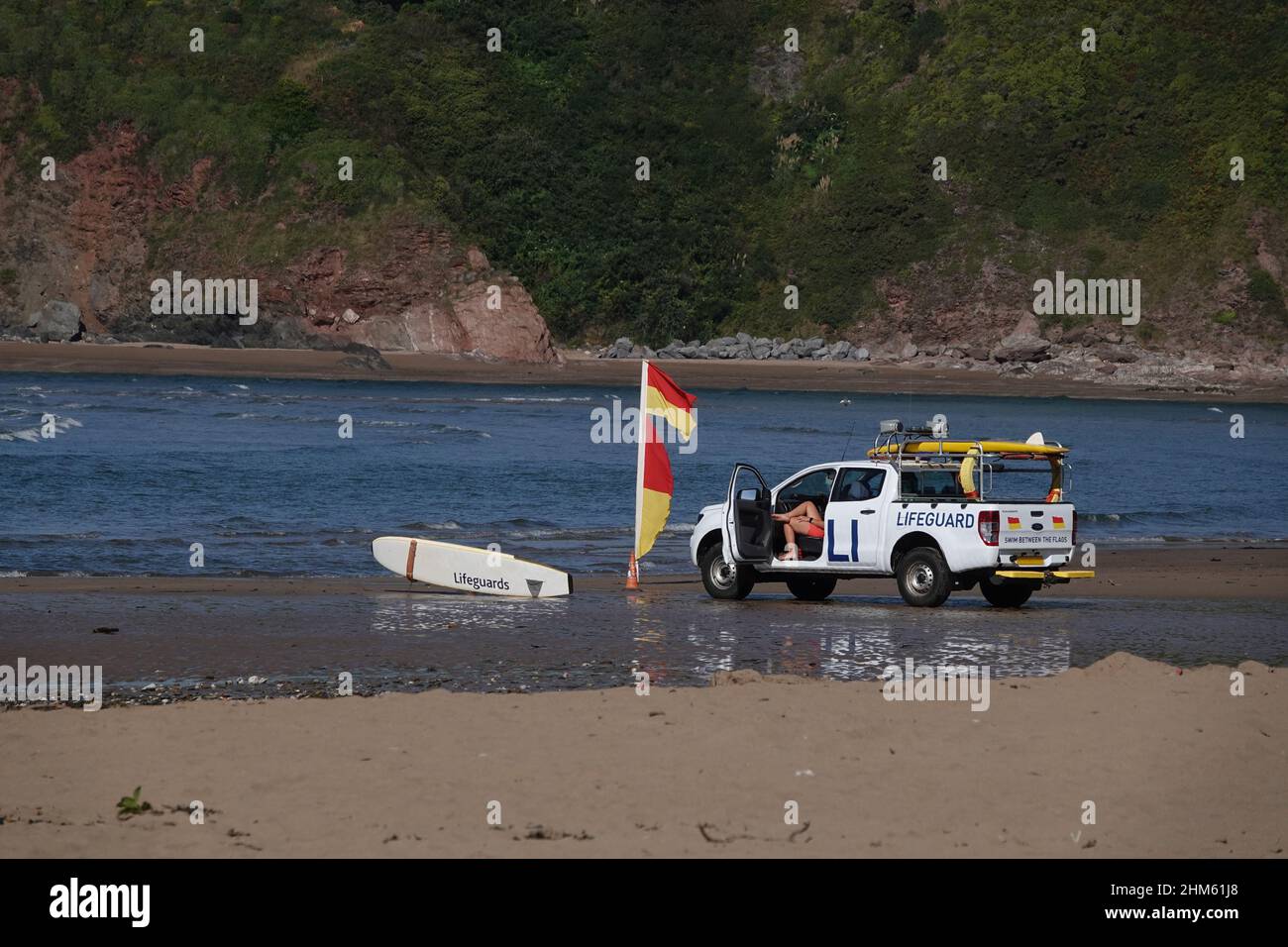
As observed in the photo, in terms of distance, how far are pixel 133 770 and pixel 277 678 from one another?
373cm

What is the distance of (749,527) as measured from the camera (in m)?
18.8

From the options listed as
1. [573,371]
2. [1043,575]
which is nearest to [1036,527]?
[1043,575]

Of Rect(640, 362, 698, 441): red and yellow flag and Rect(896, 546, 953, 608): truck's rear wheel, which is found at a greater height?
Rect(640, 362, 698, 441): red and yellow flag

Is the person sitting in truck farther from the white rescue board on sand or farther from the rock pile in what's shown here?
the rock pile

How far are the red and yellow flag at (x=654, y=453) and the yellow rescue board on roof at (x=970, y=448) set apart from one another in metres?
2.38

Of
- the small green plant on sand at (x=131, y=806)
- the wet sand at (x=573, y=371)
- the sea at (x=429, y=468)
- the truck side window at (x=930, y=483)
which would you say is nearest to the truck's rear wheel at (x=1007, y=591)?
the truck side window at (x=930, y=483)

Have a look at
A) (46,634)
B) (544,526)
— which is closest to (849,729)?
(46,634)

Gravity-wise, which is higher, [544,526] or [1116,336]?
[1116,336]

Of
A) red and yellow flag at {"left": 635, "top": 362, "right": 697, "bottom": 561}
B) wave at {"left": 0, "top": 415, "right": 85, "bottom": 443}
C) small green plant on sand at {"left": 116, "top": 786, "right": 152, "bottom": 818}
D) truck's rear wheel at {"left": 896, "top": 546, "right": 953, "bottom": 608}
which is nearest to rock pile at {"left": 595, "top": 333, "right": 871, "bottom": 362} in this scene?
wave at {"left": 0, "top": 415, "right": 85, "bottom": 443}

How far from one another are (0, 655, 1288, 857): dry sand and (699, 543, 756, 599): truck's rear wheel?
728 centimetres

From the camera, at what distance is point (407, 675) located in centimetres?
1294

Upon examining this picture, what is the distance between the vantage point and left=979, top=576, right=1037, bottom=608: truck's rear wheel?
18.5 meters

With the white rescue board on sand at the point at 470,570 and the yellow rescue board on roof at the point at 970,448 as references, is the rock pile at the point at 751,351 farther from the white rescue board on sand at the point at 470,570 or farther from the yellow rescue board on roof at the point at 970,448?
the yellow rescue board on roof at the point at 970,448

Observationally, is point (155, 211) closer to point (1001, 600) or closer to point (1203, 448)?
point (1203, 448)
